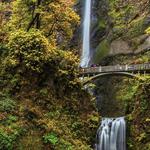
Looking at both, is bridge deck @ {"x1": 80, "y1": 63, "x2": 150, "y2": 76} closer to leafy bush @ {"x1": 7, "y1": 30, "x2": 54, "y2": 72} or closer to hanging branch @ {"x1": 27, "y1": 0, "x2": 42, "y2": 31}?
leafy bush @ {"x1": 7, "y1": 30, "x2": 54, "y2": 72}

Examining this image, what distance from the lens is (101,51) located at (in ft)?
149

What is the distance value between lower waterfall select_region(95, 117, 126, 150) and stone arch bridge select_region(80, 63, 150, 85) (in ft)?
12.8

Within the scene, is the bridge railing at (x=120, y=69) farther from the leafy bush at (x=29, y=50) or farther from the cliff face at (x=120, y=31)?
the cliff face at (x=120, y=31)

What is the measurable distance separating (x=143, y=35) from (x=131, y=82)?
275 inches

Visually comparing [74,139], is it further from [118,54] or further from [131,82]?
[118,54]

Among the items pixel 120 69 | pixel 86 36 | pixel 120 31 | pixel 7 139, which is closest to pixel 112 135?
pixel 120 69

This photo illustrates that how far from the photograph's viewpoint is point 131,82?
38938mm

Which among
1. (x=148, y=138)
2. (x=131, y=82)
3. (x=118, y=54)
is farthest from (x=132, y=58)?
(x=148, y=138)

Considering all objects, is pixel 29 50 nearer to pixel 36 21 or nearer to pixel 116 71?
pixel 36 21

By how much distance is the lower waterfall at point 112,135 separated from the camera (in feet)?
103

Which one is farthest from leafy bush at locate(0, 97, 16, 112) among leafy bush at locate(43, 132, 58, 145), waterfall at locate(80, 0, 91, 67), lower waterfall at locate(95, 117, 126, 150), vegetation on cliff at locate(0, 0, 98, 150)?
waterfall at locate(80, 0, 91, 67)

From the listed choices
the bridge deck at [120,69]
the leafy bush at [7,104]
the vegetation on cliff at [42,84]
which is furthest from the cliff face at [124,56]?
the leafy bush at [7,104]

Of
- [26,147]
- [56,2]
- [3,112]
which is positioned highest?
[56,2]

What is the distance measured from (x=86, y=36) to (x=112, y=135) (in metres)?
18.3
